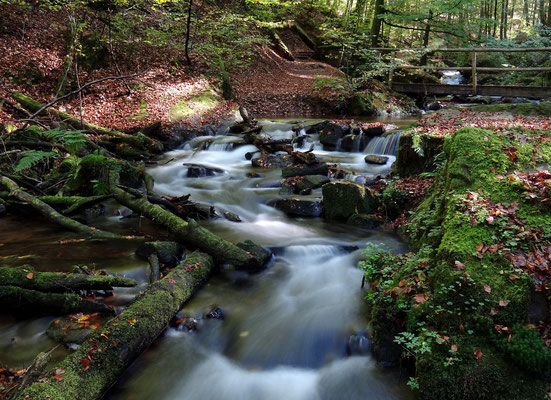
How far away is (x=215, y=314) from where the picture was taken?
456cm

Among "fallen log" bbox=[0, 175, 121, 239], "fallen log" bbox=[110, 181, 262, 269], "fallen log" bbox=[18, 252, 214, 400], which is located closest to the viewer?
"fallen log" bbox=[18, 252, 214, 400]

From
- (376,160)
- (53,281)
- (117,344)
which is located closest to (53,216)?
(53,281)

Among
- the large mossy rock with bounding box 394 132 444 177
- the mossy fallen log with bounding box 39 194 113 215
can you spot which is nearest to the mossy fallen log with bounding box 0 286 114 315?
the mossy fallen log with bounding box 39 194 113 215

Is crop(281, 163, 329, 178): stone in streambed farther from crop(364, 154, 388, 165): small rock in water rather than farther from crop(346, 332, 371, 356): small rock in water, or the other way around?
crop(346, 332, 371, 356): small rock in water

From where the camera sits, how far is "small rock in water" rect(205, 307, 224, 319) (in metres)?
4.51

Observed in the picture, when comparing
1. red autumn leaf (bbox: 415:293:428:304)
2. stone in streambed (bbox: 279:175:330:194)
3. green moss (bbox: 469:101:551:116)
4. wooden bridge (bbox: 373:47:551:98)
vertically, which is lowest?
red autumn leaf (bbox: 415:293:428:304)

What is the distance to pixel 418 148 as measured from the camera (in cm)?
730

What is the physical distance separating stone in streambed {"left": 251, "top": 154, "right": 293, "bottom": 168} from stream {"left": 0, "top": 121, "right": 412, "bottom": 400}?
253 centimetres

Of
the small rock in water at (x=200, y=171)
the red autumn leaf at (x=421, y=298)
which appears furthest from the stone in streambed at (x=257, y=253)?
the small rock in water at (x=200, y=171)

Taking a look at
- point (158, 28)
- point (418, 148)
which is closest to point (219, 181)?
point (418, 148)

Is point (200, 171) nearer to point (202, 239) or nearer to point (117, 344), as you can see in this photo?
point (202, 239)

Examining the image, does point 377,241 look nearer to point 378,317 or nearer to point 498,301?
point 378,317

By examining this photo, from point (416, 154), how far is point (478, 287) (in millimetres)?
4883

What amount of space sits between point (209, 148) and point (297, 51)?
691 inches
